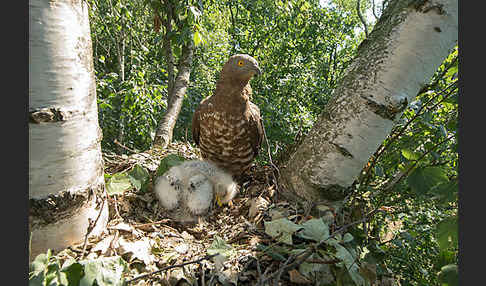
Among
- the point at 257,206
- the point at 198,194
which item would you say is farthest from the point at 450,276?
the point at 198,194

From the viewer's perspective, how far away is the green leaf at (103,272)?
1000 mm

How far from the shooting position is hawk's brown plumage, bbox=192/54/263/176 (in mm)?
2684

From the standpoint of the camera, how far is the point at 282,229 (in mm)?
1451

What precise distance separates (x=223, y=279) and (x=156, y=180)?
3.92ft

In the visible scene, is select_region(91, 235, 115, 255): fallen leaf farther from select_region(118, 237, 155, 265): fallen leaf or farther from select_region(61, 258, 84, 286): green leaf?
select_region(61, 258, 84, 286): green leaf

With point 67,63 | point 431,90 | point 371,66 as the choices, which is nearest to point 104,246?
point 67,63

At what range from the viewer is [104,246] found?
4.38 ft

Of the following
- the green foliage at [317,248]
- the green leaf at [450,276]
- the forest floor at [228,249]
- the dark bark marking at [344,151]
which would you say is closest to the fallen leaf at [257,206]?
the forest floor at [228,249]

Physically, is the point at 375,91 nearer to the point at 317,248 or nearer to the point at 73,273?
the point at 317,248

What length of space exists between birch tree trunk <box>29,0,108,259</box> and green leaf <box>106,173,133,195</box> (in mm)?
305

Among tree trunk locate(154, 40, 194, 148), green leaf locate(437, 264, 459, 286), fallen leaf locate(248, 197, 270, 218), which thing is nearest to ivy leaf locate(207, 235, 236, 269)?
fallen leaf locate(248, 197, 270, 218)

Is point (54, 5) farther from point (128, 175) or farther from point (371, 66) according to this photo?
point (371, 66)

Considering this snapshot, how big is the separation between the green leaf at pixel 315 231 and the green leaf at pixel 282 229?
4cm

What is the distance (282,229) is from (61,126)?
1.18 m
